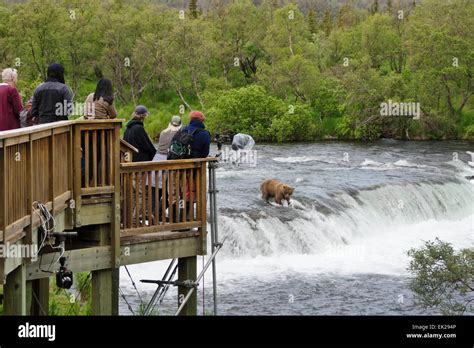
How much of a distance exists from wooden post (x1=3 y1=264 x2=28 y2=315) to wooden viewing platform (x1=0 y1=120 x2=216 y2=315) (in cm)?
1

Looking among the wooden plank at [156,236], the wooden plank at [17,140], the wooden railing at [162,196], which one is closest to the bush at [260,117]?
the wooden railing at [162,196]

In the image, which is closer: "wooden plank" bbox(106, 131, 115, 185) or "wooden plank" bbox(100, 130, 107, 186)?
"wooden plank" bbox(100, 130, 107, 186)

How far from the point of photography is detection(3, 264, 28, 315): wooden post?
11125 millimetres

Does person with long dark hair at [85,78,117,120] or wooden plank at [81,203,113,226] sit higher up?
person with long dark hair at [85,78,117,120]

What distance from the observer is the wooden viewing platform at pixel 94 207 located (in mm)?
10758

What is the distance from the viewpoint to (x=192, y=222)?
553 inches

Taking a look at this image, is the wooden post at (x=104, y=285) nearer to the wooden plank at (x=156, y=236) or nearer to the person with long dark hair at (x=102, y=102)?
the wooden plank at (x=156, y=236)

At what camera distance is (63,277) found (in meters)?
11.7

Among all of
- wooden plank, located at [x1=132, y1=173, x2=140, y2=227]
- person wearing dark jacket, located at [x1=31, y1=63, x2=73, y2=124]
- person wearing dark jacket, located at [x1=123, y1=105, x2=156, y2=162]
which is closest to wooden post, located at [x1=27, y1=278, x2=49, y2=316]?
wooden plank, located at [x1=132, y1=173, x2=140, y2=227]

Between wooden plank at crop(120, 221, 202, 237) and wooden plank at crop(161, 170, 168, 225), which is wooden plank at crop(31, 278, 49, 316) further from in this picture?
wooden plank at crop(161, 170, 168, 225)

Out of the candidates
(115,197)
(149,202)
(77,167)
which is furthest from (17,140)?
(149,202)

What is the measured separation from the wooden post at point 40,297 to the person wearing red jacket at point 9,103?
2.64 m

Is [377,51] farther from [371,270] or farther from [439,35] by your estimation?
[371,270]
